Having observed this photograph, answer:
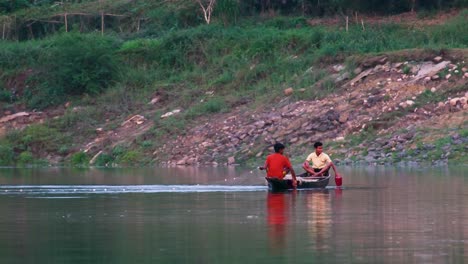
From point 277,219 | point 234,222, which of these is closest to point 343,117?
point 277,219

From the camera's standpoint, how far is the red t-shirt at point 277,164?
1070 inches

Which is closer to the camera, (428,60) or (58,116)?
(428,60)

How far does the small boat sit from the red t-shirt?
0.43 ft

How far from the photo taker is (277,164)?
27.2 m

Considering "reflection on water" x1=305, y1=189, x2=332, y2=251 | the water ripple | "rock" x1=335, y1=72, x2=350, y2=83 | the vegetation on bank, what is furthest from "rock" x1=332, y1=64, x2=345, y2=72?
"reflection on water" x1=305, y1=189, x2=332, y2=251

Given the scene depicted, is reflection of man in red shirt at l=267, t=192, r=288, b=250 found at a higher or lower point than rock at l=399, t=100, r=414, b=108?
lower

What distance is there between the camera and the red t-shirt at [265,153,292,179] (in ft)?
89.1

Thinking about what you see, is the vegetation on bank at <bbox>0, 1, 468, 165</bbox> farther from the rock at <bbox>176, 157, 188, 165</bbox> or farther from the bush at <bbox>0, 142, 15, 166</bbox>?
the rock at <bbox>176, 157, 188, 165</bbox>

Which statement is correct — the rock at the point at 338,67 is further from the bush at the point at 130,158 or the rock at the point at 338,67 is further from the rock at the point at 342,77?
the bush at the point at 130,158

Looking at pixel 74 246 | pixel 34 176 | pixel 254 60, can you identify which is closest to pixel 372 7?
pixel 254 60

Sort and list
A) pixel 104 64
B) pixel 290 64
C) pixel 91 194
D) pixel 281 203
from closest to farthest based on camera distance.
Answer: pixel 281 203, pixel 91 194, pixel 290 64, pixel 104 64

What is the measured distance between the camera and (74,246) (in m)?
16.2

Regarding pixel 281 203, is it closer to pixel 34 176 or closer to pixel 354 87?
pixel 34 176

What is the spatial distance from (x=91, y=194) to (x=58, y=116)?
26.2 metres
